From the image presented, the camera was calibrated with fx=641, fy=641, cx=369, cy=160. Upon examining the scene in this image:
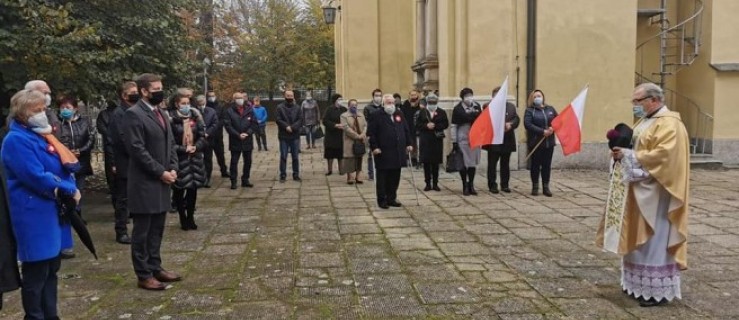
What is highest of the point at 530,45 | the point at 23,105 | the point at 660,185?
the point at 530,45

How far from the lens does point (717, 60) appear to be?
14062mm

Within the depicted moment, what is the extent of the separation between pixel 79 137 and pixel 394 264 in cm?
424

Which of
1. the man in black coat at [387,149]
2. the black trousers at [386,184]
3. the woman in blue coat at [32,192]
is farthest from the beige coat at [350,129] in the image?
the woman in blue coat at [32,192]

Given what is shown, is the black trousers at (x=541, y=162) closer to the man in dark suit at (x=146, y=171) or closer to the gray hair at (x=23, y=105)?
the man in dark suit at (x=146, y=171)

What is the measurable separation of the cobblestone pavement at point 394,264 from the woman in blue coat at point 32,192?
79 cm

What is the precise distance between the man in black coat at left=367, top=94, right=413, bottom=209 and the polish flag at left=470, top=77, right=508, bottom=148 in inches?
46.5

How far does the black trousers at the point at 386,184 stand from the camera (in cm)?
944

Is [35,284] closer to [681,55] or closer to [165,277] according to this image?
[165,277]

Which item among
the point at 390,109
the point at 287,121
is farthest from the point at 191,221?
the point at 287,121

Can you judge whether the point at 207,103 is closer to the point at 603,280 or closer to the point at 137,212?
Result: the point at 137,212

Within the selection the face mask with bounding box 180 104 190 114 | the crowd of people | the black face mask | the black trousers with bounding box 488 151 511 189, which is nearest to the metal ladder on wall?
the crowd of people

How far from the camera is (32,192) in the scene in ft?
13.8

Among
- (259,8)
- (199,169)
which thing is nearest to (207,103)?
(199,169)

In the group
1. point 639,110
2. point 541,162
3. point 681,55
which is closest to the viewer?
point 639,110
